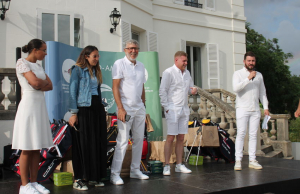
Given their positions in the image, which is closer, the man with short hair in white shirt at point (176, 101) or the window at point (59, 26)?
the man with short hair in white shirt at point (176, 101)

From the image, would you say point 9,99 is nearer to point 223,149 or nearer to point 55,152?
point 55,152

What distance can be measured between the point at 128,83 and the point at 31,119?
144 cm

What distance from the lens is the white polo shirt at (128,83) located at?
4914 millimetres

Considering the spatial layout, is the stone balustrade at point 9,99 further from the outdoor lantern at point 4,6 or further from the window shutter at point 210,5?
the window shutter at point 210,5

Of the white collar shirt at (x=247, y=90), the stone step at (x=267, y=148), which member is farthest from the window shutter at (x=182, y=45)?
the white collar shirt at (x=247, y=90)

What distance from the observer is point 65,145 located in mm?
5047

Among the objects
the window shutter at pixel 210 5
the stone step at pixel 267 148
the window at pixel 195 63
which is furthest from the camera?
the window shutter at pixel 210 5

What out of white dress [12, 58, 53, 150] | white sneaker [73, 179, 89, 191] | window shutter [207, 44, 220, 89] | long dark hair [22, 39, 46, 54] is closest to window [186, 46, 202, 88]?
window shutter [207, 44, 220, 89]

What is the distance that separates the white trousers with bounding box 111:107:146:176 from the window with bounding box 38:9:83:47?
548 cm

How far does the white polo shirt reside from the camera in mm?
4914

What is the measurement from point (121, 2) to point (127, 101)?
250 inches

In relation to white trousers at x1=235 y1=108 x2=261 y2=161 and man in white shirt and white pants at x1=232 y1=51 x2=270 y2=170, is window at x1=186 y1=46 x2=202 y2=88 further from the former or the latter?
white trousers at x1=235 y1=108 x2=261 y2=161

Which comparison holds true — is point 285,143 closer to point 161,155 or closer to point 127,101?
point 161,155

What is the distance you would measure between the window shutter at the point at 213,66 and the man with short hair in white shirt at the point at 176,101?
8.27 m
